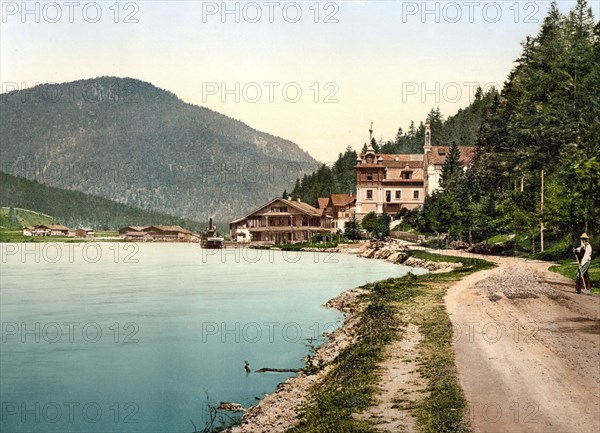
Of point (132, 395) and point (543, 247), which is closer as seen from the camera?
point (132, 395)

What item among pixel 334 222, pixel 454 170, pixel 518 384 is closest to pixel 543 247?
pixel 518 384

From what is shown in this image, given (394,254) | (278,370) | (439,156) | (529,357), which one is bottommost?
(278,370)

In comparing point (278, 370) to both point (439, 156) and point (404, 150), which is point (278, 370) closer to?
point (439, 156)

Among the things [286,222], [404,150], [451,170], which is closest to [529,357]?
[451,170]

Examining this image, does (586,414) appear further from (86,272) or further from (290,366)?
(86,272)

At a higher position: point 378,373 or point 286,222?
point 286,222

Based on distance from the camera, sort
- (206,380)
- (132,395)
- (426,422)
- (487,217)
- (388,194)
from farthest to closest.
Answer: (388,194)
(487,217)
(206,380)
(132,395)
(426,422)
